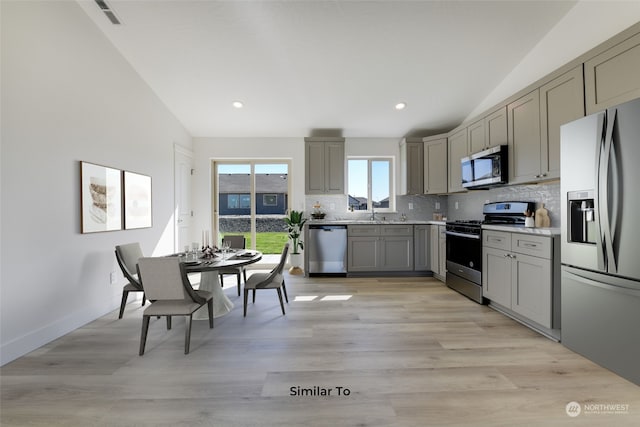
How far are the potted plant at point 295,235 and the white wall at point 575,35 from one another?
377 cm

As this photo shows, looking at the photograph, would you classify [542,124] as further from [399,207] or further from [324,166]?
[324,166]

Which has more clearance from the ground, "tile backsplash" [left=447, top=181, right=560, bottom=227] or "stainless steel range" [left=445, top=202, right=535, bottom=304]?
"tile backsplash" [left=447, top=181, right=560, bottom=227]

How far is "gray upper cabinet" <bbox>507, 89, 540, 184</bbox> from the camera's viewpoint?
2.87m

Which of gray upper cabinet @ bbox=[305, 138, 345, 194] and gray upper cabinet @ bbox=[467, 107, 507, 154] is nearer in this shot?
gray upper cabinet @ bbox=[467, 107, 507, 154]

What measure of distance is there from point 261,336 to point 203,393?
804mm

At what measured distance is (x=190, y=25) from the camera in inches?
117

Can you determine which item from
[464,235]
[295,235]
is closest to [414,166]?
[464,235]

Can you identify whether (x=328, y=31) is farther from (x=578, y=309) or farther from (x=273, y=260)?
(x=273, y=260)

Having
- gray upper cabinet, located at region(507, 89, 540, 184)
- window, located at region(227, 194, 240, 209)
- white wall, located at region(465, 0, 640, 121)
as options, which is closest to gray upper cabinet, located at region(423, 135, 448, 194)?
white wall, located at region(465, 0, 640, 121)

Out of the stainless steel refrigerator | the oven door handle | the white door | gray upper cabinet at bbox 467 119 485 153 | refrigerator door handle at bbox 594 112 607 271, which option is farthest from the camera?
the white door

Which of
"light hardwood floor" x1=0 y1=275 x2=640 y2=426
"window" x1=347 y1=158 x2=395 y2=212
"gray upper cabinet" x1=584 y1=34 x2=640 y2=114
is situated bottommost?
"light hardwood floor" x1=0 y1=275 x2=640 y2=426

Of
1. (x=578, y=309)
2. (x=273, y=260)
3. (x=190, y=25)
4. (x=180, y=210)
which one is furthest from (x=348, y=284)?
(x=190, y=25)

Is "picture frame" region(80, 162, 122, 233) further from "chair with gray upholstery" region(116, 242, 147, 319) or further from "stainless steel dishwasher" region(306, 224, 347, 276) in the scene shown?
"stainless steel dishwasher" region(306, 224, 347, 276)

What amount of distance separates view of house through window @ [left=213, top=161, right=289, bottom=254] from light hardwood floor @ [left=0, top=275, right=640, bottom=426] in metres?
2.66
